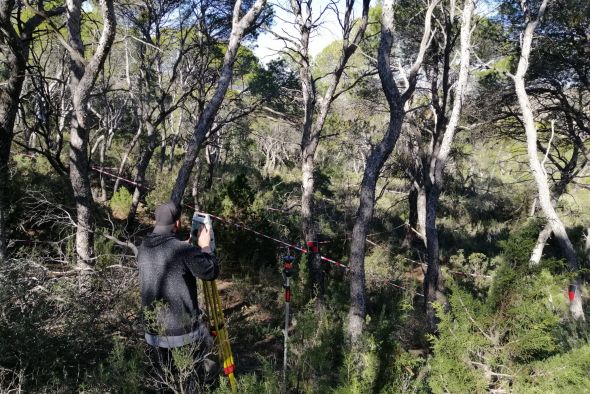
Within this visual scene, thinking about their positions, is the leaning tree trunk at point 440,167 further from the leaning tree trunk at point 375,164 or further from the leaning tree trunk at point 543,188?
the leaning tree trunk at point 375,164

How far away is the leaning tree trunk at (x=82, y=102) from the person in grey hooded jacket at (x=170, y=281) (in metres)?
1.29

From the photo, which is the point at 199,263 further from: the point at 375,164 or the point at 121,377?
the point at 375,164

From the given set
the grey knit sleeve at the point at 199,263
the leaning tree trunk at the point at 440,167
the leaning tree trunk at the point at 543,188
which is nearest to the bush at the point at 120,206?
the leaning tree trunk at the point at 440,167

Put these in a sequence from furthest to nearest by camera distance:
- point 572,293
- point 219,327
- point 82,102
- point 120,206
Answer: point 120,206, point 572,293, point 82,102, point 219,327

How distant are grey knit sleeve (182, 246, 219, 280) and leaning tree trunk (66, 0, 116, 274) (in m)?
1.57

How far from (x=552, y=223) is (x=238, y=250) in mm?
5744

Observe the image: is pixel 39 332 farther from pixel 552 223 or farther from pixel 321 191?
pixel 321 191

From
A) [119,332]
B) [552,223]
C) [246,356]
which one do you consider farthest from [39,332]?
[552,223]

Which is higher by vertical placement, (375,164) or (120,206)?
(375,164)

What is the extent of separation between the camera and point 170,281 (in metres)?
2.95

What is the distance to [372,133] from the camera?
54.4 feet

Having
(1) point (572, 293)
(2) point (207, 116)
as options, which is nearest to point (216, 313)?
(2) point (207, 116)

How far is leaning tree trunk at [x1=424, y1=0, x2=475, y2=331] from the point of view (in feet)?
22.1

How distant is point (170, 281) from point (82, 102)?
2.24m
